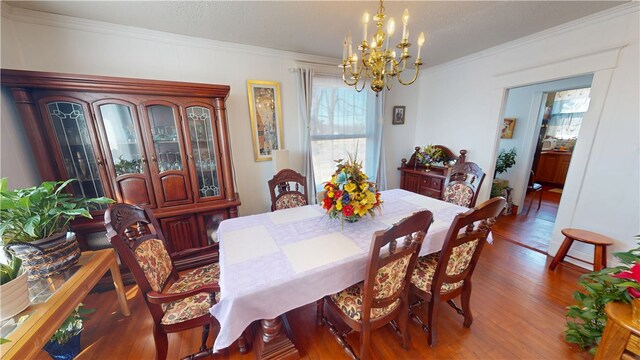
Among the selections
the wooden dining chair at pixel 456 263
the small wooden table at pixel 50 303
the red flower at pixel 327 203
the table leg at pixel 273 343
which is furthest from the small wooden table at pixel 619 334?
the small wooden table at pixel 50 303

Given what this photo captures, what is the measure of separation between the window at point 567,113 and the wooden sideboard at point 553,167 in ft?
2.65

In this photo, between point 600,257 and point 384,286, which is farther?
point 600,257

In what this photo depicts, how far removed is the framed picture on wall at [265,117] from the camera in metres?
2.61

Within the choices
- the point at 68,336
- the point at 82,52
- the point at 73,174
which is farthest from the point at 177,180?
the point at 82,52

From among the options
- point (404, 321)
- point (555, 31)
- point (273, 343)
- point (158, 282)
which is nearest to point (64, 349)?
point (158, 282)

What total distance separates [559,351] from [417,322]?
87 centimetres

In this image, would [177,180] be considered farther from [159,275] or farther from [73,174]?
[159,275]

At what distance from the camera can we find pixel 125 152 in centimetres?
195

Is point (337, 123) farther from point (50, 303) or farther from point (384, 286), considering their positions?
point (50, 303)

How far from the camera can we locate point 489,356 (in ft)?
4.43

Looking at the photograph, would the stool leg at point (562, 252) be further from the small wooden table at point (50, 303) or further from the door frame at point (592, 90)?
the small wooden table at point (50, 303)

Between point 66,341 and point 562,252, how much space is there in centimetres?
418

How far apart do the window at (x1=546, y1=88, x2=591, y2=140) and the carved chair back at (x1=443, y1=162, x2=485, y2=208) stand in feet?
16.4

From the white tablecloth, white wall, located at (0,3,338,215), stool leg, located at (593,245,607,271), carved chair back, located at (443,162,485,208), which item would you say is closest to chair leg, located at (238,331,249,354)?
the white tablecloth
